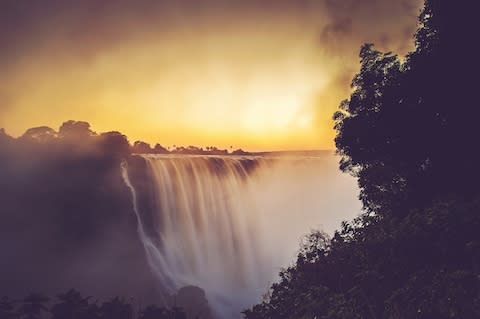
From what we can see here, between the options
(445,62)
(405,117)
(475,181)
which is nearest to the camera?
(475,181)

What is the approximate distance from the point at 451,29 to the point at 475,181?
6490 mm

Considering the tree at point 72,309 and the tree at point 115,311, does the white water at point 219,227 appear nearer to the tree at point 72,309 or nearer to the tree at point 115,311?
the tree at point 115,311

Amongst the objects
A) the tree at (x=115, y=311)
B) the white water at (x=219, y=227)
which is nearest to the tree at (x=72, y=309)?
the tree at (x=115, y=311)

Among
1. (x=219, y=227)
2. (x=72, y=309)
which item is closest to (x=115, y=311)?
(x=72, y=309)

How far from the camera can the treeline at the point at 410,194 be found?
835 cm

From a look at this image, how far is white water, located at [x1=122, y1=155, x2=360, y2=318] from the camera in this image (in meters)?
51.3

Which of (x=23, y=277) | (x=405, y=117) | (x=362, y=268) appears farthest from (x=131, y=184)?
(x=362, y=268)

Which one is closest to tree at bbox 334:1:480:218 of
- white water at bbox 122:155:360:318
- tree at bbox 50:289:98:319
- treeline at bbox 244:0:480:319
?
treeline at bbox 244:0:480:319

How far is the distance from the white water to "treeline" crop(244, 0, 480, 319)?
105 ft

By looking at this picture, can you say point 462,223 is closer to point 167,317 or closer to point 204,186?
point 167,317

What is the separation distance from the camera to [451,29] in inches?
642

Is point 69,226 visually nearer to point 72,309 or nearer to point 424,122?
point 72,309

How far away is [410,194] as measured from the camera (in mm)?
16484

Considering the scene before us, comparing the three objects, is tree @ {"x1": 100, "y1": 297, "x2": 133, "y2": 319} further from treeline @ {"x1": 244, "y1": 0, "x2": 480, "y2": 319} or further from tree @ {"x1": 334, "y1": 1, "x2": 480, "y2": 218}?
tree @ {"x1": 334, "y1": 1, "x2": 480, "y2": 218}
